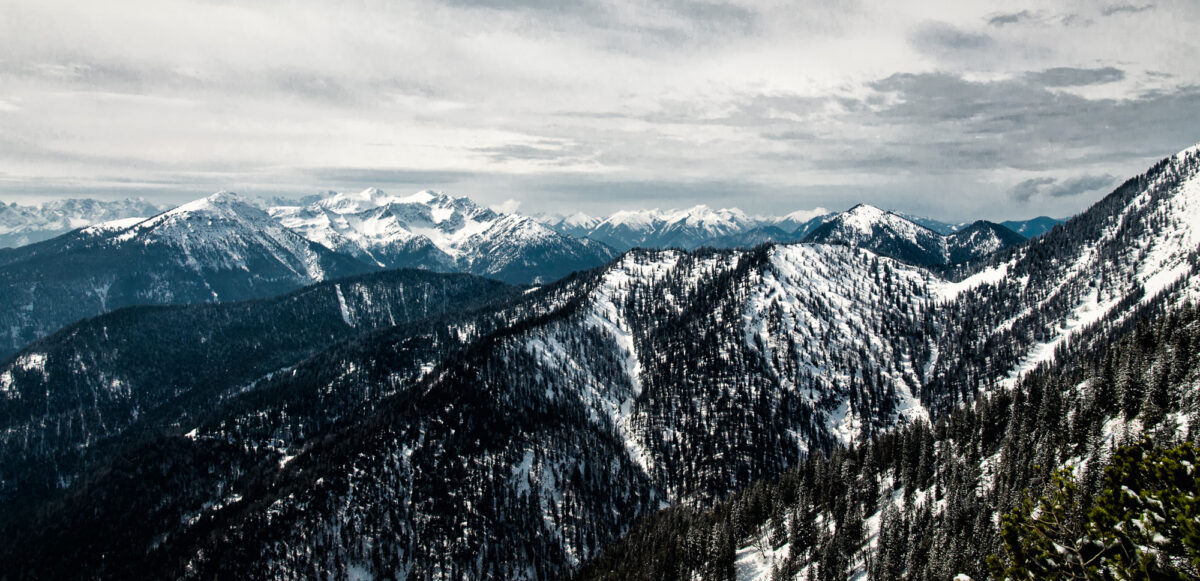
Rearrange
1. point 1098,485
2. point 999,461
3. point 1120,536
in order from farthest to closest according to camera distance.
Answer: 1. point 999,461
2. point 1098,485
3. point 1120,536

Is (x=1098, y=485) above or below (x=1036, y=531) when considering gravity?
below

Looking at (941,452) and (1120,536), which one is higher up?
(1120,536)

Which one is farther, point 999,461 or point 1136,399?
point 999,461

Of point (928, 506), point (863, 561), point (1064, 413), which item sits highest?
point (1064, 413)

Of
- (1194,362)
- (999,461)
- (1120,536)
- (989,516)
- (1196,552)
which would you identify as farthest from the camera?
(999,461)

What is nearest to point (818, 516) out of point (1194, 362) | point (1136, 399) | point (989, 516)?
point (989, 516)

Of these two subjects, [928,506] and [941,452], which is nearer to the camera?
[928,506]

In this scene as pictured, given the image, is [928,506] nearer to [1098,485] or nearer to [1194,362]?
[1098,485]

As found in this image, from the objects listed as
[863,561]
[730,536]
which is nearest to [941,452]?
[863,561]

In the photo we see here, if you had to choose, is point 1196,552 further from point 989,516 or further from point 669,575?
point 669,575
